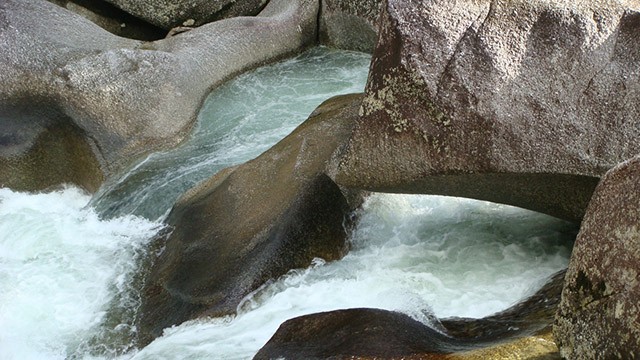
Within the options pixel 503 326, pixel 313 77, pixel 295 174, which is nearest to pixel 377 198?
pixel 295 174

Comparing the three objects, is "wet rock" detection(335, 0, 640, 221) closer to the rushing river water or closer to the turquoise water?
the rushing river water

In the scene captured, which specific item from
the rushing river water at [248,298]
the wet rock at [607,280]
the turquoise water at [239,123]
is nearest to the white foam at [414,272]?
the rushing river water at [248,298]

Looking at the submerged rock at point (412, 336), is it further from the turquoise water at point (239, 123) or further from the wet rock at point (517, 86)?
the turquoise water at point (239, 123)

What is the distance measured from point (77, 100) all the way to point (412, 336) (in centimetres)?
492

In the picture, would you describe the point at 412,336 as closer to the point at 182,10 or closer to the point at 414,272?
the point at 414,272

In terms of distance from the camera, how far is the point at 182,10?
10750 mm

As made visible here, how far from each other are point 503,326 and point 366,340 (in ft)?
2.68

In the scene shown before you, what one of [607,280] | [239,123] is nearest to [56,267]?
[239,123]

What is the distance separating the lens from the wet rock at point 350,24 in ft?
33.1

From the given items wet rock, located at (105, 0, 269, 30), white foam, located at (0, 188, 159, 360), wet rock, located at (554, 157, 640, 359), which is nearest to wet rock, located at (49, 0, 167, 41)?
wet rock, located at (105, 0, 269, 30)

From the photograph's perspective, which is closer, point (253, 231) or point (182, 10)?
point (253, 231)

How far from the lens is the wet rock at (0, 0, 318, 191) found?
816 centimetres

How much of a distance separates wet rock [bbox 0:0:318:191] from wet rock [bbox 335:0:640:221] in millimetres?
3643

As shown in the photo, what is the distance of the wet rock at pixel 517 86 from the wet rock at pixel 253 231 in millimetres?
1163
